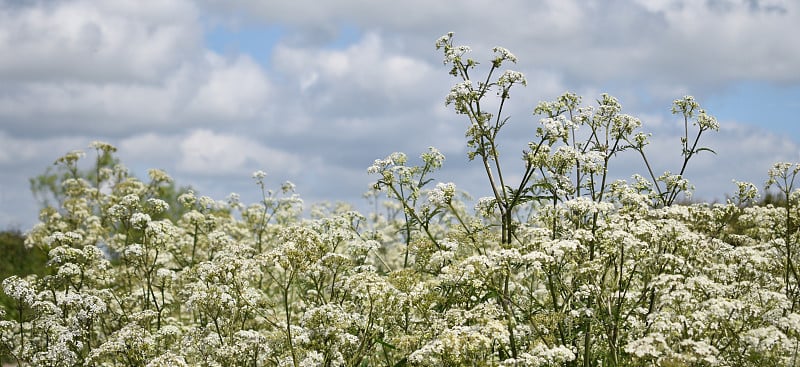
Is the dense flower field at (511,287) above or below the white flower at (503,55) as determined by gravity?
below

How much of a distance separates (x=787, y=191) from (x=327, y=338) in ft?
18.1

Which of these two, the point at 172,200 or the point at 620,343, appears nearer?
the point at 620,343

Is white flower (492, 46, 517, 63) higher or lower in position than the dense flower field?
higher

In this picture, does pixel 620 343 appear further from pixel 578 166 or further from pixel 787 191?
pixel 787 191

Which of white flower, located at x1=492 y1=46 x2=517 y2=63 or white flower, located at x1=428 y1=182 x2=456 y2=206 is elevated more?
white flower, located at x1=492 y1=46 x2=517 y2=63

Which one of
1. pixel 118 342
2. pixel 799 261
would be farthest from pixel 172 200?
pixel 799 261

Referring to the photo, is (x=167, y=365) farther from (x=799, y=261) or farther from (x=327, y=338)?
(x=799, y=261)

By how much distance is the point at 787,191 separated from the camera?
9.50 m

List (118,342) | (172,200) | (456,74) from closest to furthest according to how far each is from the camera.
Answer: (118,342), (456,74), (172,200)

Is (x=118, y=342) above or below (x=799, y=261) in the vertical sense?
below

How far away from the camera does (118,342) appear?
8.38m

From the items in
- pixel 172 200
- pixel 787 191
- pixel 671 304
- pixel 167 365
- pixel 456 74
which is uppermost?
pixel 172 200

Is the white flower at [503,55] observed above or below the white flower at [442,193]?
above

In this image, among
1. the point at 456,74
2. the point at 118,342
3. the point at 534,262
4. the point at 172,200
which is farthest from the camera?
the point at 172,200
